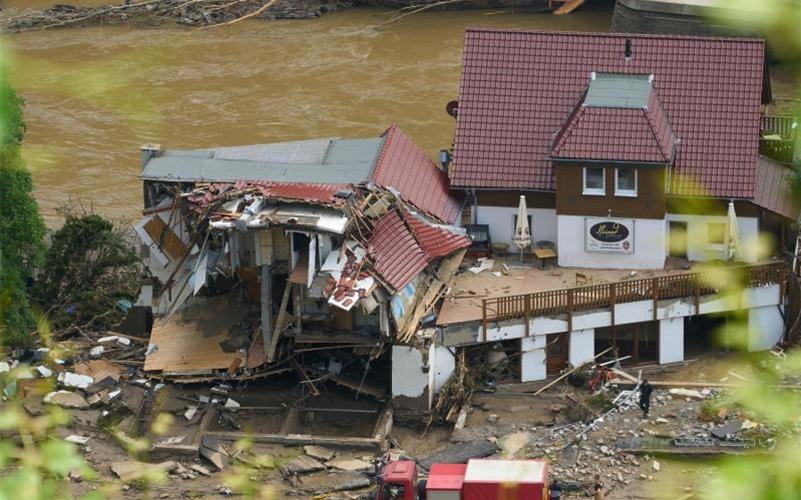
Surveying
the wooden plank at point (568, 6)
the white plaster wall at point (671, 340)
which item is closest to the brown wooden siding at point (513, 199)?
the white plaster wall at point (671, 340)

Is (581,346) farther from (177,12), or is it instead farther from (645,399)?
(177,12)

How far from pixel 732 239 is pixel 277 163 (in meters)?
10.5

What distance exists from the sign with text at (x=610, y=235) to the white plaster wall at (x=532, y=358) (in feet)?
9.39

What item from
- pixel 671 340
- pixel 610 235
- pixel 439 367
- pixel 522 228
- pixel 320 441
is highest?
pixel 522 228

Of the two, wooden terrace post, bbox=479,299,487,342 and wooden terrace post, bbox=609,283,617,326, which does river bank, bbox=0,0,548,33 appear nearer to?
wooden terrace post, bbox=609,283,617,326

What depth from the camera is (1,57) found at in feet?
14.2

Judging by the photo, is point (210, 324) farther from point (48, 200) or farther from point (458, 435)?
point (48, 200)

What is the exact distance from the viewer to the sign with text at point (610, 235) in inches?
1289

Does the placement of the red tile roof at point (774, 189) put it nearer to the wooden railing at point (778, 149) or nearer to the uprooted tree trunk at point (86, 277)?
the wooden railing at point (778, 149)

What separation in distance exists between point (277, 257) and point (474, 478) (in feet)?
26.8

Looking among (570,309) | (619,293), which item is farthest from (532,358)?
(619,293)

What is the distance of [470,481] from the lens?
24.0 meters

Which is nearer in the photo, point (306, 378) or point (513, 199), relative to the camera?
point (306, 378)

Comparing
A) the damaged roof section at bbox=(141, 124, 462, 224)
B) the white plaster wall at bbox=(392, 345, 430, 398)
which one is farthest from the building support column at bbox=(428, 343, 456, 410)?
the damaged roof section at bbox=(141, 124, 462, 224)
